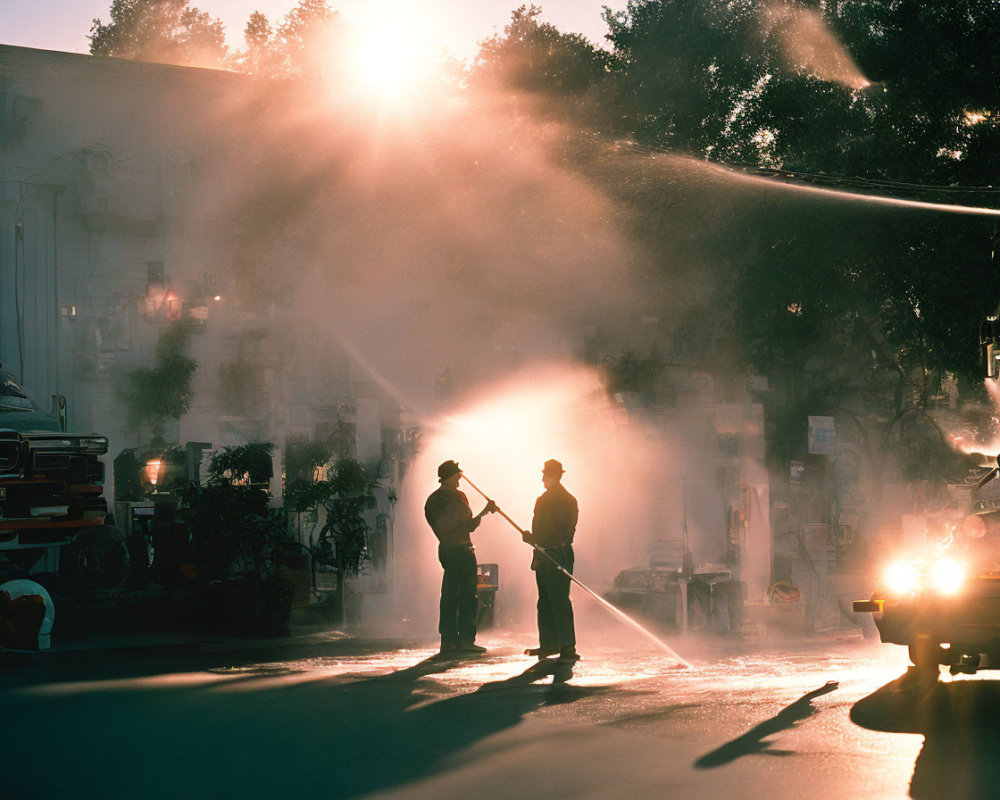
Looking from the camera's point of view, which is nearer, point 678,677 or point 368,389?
point 678,677

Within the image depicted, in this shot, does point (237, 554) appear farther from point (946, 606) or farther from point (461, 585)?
point (946, 606)

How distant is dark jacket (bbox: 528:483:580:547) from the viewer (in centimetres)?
1228

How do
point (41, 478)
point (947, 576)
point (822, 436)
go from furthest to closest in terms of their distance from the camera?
1. point (822, 436)
2. point (41, 478)
3. point (947, 576)

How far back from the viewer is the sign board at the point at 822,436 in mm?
27938

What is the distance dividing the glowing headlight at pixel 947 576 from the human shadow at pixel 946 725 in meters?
0.76

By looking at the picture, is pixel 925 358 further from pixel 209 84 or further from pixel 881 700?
pixel 881 700

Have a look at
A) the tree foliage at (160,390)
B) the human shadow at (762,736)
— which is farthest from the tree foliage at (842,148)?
the human shadow at (762,736)

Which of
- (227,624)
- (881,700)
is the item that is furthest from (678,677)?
(227,624)

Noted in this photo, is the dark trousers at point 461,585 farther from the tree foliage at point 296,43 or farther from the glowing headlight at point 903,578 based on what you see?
the tree foliage at point 296,43

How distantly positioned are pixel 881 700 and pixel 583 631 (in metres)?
11.8

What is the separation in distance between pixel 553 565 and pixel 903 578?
3.39 m

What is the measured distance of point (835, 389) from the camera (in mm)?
28422

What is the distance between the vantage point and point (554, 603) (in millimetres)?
12023

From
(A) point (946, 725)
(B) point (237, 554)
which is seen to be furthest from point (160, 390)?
(A) point (946, 725)
